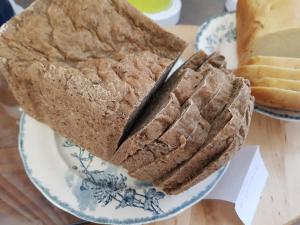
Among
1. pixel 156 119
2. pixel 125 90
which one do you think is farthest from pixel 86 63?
pixel 156 119

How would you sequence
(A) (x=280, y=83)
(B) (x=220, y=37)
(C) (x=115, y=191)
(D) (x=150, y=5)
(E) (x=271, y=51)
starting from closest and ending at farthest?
(C) (x=115, y=191) → (A) (x=280, y=83) → (E) (x=271, y=51) → (B) (x=220, y=37) → (D) (x=150, y=5)

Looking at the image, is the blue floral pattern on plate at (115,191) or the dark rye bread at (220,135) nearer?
the dark rye bread at (220,135)

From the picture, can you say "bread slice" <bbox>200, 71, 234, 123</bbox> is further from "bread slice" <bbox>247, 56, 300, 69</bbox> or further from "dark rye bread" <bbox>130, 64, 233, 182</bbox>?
"bread slice" <bbox>247, 56, 300, 69</bbox>

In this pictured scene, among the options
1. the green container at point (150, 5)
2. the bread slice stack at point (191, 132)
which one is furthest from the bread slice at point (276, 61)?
the green container at point (150, 5)

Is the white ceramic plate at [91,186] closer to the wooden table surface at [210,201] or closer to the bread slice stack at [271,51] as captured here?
the wooden table surface at [210,201]

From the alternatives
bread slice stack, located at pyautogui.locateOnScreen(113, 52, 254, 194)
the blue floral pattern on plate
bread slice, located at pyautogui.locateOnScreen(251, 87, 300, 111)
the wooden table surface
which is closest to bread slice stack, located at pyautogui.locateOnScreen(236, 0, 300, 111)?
bread slice, located at pyautogui.locateOnScreen(251, 87, 300, 111)

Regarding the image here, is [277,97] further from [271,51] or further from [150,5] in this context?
[150,5]

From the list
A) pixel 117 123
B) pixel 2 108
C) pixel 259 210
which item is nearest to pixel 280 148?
pixel 259 210

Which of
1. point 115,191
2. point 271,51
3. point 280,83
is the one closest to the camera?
point 115,191
